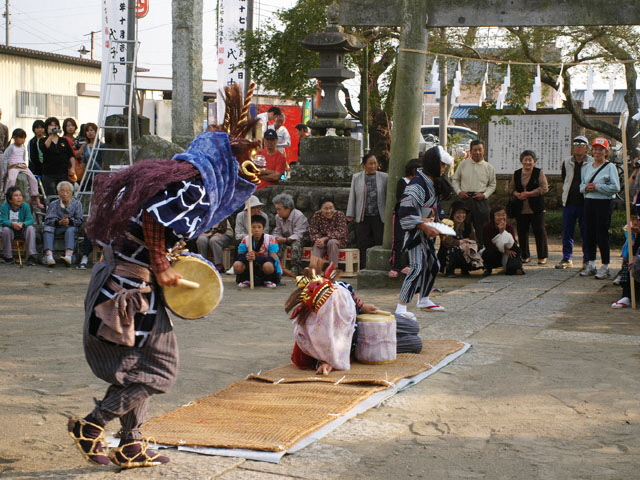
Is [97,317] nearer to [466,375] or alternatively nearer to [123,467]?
[123,467]

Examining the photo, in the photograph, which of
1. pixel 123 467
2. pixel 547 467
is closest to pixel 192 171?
pixel 123 467

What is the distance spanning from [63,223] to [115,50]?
19.3ft

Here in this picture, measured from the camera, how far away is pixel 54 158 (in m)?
14.8

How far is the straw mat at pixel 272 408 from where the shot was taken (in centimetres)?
468

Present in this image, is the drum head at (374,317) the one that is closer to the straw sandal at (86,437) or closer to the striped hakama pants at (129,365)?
the striped hakama pants at (129,365)

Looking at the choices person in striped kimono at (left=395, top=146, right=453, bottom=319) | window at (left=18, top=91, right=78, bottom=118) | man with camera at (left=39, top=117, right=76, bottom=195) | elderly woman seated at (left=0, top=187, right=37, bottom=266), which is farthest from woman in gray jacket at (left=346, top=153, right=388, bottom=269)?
window at (left=18, top=91, right=78, bottom=118)

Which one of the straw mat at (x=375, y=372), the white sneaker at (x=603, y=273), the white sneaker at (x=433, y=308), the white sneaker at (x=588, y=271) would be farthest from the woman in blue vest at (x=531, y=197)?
the straw mat at (x=375, y=372)

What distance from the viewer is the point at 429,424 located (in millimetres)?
5203

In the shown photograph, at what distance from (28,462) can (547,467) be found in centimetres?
267

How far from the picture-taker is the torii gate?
1037cm

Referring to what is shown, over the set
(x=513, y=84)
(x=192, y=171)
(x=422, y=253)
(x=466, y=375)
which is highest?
(x=513, y=84)

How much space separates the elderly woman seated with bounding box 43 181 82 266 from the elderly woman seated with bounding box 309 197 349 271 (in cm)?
373

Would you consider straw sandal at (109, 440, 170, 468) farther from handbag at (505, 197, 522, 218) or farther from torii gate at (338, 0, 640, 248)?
handbag at (505, 197, 522, 218)

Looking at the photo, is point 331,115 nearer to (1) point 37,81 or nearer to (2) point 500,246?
(2) point 500,246
